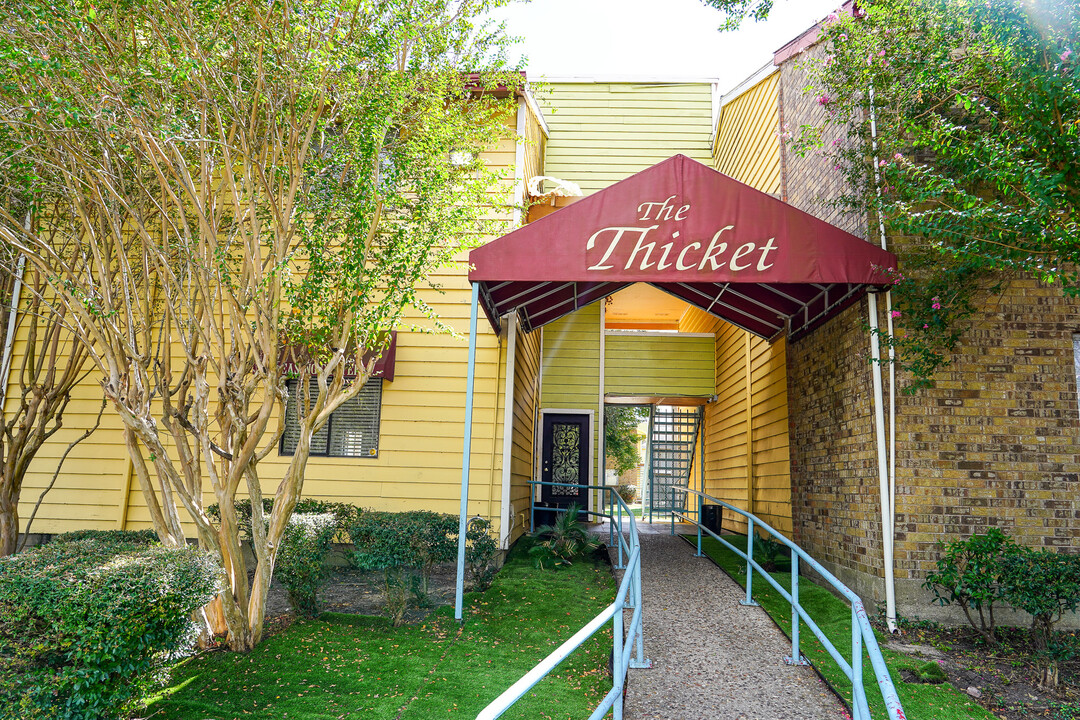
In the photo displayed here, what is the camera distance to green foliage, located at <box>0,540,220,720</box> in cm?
363

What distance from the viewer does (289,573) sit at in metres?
6.00

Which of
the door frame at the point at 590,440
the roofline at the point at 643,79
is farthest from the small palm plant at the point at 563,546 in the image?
the roofline at the point at 643,79

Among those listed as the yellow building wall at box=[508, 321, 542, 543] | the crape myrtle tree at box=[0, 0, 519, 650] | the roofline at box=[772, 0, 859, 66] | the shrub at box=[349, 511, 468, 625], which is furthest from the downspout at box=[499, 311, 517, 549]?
the roofline at box=[772, 0, 859, 66]

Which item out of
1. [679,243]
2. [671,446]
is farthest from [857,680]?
[671,446]

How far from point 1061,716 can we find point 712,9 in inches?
278

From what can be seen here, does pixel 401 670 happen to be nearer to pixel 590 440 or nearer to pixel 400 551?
pixel 400 551

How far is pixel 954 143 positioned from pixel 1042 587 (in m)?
3.92

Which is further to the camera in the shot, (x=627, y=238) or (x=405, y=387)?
(x=405, y=387)

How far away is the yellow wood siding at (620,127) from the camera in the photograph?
13.9 meters

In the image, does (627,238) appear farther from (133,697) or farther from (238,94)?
(133,697)

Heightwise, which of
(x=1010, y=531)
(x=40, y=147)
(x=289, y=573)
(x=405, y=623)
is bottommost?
(x=405, y=623)

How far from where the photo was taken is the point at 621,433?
25594 millimetres

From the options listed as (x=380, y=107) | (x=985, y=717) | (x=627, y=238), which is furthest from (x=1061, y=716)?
(x=380, y=107)

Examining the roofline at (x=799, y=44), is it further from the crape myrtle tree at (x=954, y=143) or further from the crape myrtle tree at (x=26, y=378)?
the crape myrtle tree at (x=26, y=378)
